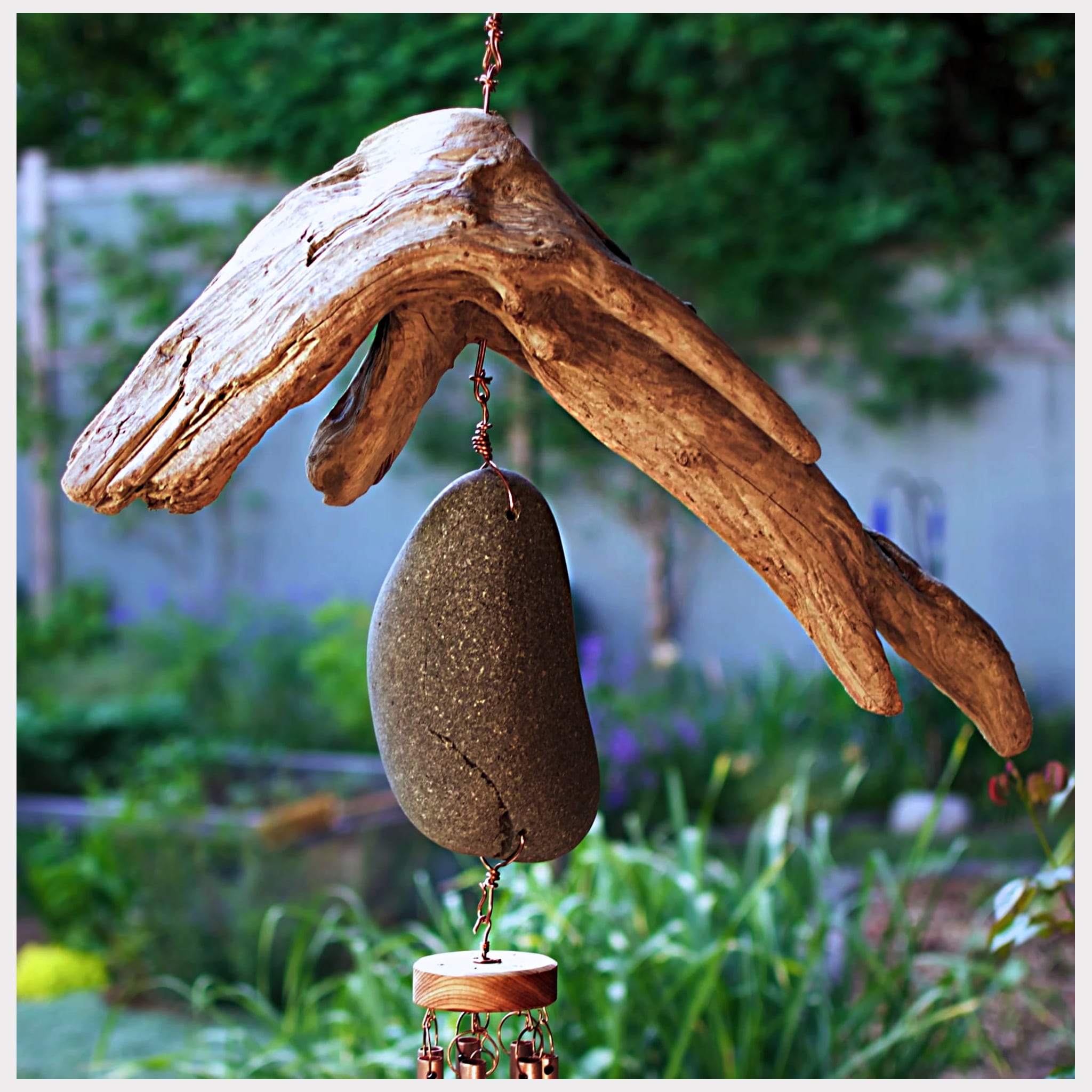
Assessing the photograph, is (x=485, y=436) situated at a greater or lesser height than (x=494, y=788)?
greater

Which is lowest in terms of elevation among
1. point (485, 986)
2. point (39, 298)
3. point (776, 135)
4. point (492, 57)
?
point (485, 986)

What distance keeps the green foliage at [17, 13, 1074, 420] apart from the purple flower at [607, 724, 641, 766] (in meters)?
1.90

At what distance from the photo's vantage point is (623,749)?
14.3ft

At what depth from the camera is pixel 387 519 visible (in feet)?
18.9

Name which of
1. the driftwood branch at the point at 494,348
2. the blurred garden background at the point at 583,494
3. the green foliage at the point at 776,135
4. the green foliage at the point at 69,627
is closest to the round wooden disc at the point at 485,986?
the driftwood branch at the point at 494,348

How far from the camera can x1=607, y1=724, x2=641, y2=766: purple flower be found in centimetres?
436

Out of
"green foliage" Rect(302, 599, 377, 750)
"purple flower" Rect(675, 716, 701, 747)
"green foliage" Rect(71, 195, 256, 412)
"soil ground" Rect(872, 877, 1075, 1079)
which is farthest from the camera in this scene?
"green foliage" Rect(71, 195, 256, 412)

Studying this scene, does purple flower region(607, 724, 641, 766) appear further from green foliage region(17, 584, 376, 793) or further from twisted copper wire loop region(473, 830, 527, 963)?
twisted copper wire loop region(473, 830, 527, 963)

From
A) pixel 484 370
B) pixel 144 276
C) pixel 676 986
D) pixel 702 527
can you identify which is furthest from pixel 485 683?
pixel 144 276

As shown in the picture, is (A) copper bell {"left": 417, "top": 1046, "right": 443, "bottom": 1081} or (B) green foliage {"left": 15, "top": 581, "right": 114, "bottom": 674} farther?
(B) green foliage {"left": 15, "top": 581, "right": 114, "bottom": 674}

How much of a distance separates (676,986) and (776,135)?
12.9ft

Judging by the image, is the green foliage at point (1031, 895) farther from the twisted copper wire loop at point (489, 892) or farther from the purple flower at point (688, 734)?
the purple flower at point (688, 734)

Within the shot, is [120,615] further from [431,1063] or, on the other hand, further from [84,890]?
[431,1063]

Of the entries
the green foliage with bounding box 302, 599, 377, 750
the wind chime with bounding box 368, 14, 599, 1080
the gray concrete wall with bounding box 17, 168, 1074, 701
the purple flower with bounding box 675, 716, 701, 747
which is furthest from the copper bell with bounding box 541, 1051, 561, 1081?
the gray concrete wall with bounding box 17, 168, 1074, 701
